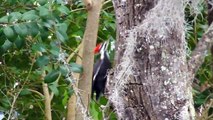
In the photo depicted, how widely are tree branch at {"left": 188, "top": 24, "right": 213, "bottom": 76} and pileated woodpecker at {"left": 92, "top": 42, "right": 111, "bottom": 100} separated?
83cm

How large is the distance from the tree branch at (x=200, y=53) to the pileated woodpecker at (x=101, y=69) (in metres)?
0.83

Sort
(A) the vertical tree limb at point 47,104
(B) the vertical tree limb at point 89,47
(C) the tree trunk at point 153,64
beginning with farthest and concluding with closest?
(A) the vertical tree limb at point 47,104 < (B) the vertical tree limb at point 89,47 < (C) the tree trunk at point 153,64

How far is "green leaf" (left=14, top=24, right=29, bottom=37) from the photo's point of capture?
1.38 meters

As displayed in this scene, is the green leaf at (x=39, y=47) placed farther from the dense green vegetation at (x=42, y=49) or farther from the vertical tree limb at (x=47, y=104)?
the vertical tree limb at (x=47, y=104)

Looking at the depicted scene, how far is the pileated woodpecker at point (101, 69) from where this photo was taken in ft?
5.75

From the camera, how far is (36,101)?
2092 millimetres

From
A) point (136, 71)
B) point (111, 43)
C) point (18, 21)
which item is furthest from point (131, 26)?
point (111, 43)

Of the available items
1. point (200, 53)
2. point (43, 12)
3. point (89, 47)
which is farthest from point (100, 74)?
point (200, 53)

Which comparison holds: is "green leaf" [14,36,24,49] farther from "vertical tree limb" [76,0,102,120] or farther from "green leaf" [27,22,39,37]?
"vertical tree limb" [76,0,102,120]

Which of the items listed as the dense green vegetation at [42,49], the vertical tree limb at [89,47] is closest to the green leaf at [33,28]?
the dense green vegetation at [42,49]

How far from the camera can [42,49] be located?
146 cm

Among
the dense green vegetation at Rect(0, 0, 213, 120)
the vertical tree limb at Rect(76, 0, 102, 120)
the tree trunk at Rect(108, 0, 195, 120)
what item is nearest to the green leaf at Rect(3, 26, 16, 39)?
the dense green vegetation at Rect(0, 0, 213, 120)

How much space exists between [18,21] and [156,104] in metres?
0.73

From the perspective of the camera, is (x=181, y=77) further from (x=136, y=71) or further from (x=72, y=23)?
(x=72, y=23)
